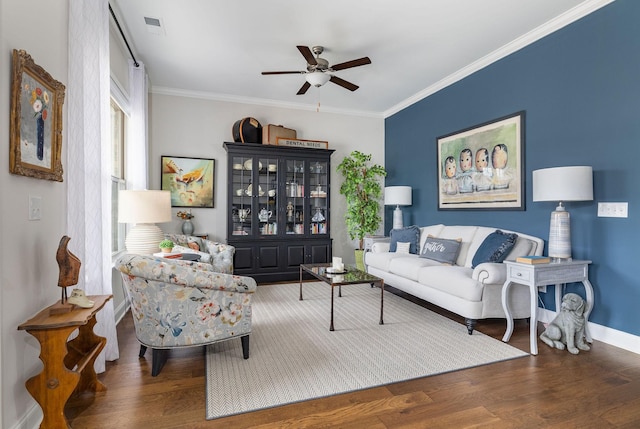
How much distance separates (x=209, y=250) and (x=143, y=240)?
46.6 inches

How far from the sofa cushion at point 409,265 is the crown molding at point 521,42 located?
250cm

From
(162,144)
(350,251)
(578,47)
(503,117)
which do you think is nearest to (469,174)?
(503,117)

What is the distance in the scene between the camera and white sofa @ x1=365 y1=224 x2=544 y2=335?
10.2 ft

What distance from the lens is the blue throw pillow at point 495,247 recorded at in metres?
3.40

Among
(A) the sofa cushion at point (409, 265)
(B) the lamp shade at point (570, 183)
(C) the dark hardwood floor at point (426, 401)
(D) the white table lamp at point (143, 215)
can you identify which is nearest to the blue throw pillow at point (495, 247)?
(A) the sofa cushion at point (409, 265)

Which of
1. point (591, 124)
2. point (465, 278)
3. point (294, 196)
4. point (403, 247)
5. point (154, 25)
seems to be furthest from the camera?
point (294, 196)

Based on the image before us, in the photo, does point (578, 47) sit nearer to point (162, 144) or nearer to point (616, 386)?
point (616, 386)

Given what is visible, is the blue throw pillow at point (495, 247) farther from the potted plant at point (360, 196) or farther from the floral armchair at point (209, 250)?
the floral armchair at point (209, 250)

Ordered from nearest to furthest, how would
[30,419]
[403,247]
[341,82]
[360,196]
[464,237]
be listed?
[30,419]
[341,82]
[464,237]
[403,247]
[360,196]

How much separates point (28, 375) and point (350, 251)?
16.6 ft

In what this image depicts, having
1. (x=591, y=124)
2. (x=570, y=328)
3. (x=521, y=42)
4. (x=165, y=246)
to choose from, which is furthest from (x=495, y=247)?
(x=165, y=246)

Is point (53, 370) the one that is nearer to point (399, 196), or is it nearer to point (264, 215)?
point (264, 215)

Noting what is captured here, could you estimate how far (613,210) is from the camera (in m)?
2.93

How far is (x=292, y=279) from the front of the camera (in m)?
5.51
